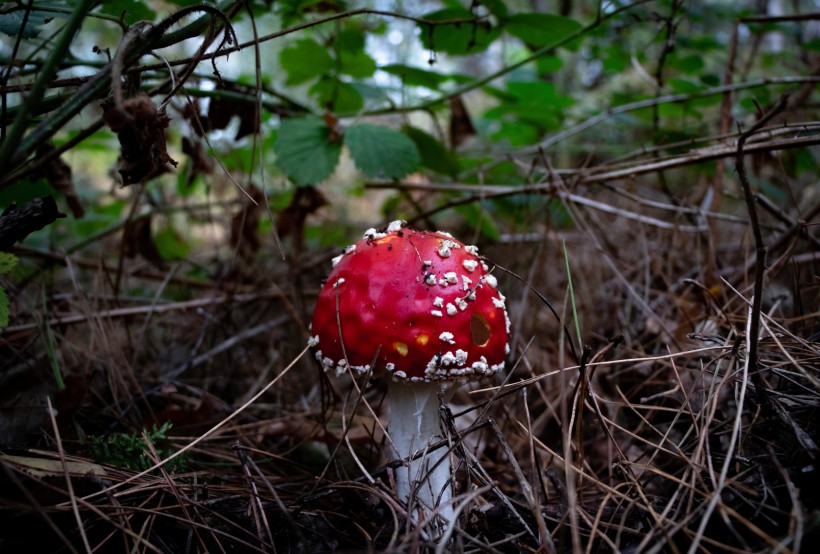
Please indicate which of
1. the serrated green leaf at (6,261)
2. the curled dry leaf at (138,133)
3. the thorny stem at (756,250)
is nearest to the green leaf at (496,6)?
the thorny stem at (756,250)

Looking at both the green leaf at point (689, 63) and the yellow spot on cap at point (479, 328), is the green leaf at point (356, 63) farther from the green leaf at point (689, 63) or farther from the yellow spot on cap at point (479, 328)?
the green leaf at point (689, 63)

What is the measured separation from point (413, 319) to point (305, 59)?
1.81 meters

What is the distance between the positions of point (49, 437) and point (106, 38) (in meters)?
6.59

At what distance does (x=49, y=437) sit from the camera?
5.75 ft

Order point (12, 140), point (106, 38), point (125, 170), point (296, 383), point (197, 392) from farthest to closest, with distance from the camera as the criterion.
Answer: point (106, 38)
point (296, 383)
point (197, 392)
point (125, 170)
point (12, 140)

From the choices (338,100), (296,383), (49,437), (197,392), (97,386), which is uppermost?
(338,100)

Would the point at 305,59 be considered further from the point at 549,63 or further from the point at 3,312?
the point at 3,312

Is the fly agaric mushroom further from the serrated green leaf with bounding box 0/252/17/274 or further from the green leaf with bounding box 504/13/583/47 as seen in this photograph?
the green leaf with bounding box 504/13/583/47

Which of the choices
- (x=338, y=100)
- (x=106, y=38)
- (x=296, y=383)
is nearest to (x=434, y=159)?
(x=338, y=100)

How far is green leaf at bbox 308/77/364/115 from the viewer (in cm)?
291

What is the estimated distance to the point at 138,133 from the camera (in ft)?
4.20

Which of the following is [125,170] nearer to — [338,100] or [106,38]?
[338,100]

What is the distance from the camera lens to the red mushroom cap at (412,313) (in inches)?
66.0

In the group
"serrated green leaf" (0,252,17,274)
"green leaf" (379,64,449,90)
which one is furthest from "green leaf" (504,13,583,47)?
"serrated green leaf" (0,252,17,274)
